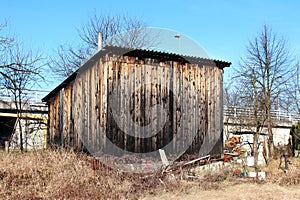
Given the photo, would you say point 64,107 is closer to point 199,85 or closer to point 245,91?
point 199,85

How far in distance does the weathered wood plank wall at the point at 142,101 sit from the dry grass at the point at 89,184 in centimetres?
184

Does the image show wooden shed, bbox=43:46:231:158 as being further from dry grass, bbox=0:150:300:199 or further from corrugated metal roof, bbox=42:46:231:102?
dry grass, bbox=0:150:300:199

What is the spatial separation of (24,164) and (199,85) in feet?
24.3

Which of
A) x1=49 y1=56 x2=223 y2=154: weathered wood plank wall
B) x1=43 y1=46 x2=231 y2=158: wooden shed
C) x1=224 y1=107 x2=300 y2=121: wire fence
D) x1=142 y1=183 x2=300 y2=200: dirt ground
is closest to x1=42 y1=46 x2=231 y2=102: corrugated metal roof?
x1=43 y1=46 x2=231 y2=158: wooden shed

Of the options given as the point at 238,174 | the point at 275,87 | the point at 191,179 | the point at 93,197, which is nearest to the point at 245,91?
the point at 275,87

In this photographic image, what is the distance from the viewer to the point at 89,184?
30.8 feet

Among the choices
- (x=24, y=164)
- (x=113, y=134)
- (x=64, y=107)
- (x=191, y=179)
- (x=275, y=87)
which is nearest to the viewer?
(x=24, y=164)

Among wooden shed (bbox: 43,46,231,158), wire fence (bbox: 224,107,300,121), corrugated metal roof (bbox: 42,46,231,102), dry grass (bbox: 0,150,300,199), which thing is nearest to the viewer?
dry grass (bbox: 0,150,300,199)

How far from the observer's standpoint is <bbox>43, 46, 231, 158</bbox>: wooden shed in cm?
1189

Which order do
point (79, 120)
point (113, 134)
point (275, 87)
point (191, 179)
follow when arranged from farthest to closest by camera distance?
point (275, 87) < point (79, 120) < point (113, 134) < point (191, 179)

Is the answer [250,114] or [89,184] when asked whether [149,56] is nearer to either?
[89,184]

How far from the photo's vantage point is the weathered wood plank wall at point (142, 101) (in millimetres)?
11906

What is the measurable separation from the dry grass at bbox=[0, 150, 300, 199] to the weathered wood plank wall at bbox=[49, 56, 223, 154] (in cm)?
184

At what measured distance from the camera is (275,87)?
1978 centimetres
